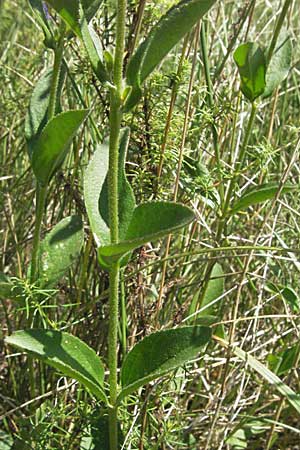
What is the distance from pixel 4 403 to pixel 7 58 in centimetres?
112

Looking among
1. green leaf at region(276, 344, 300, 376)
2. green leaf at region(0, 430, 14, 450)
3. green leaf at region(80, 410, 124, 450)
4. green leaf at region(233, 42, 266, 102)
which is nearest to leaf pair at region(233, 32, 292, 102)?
green leaf at region(233, 42, 266, 102)

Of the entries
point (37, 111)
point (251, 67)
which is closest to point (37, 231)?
point (37, 111)

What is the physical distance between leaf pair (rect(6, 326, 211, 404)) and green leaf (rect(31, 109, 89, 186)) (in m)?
0.27

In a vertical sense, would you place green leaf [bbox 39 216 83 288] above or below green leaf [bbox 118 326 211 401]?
above

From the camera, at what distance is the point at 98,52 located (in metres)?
1.07

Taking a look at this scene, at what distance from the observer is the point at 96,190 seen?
1.16 metres

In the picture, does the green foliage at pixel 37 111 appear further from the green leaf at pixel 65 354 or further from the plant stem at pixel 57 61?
the green leaf at pixel 65 354

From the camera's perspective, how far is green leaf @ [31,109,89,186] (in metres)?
1.07

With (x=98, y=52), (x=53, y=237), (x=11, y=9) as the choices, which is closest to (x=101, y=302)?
(x=53, y=237)

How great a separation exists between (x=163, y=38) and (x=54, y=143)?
0.27 meters

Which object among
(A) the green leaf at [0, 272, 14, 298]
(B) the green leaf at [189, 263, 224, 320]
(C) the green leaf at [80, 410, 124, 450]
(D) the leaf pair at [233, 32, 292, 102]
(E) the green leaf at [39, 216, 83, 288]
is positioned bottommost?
(C) the green leaf at [80, 410, 124, 450]

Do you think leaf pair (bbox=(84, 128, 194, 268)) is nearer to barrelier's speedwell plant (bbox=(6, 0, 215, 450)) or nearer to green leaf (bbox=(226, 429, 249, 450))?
barrelier's speedwell plant (bbox=(6, 0, 215, 450))

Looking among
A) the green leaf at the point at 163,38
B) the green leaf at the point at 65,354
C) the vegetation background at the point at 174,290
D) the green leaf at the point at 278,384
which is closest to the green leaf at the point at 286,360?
the vegetation background at the point at 174,290

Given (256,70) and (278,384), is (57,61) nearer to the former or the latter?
(256,70)
